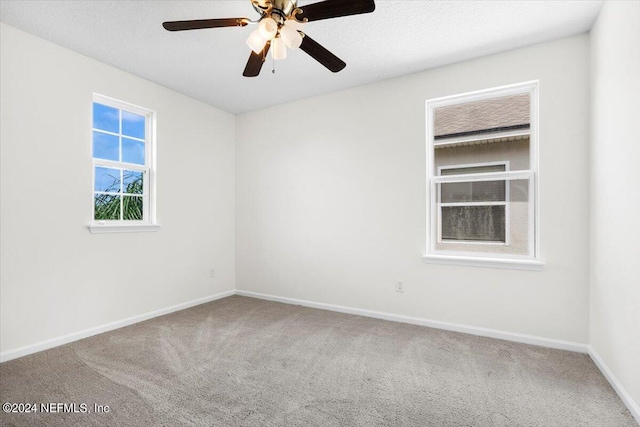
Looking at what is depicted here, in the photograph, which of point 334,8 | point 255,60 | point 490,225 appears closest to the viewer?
point 334,8

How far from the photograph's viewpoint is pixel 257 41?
1879 mm

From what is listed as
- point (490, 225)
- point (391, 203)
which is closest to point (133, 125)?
point (391, 203)

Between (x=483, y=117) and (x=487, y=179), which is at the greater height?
(x=483, y=117)

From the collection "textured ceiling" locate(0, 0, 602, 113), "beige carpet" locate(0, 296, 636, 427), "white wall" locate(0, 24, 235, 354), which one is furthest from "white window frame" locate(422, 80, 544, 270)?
"white wall" locate(0, 24, 235, 354)

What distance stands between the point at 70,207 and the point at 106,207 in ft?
1.30

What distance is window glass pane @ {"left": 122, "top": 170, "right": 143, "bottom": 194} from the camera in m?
3.50

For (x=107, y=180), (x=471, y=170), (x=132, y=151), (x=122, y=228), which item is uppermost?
(x=132, y=151)

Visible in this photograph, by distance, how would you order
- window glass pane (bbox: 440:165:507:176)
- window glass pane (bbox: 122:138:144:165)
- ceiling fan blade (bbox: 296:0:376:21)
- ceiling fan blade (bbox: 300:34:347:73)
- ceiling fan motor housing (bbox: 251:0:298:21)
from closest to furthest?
1. ceiling fan blade (bbox: 296:0:376:21)
2. ceiling fan motor housing (bbox: 251:0:298:21)
3. ceiling fan blade (bbox: 300:34:347:73)
4. window glass pane (bbox: 440:165:507:176)
5. window glass pane (bbox: 122:138:144:165)

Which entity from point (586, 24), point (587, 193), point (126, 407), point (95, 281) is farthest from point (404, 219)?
point (95, 281)

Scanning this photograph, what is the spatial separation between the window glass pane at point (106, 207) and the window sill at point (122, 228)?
0.13 meters

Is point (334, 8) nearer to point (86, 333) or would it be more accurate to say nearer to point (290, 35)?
point (290, 35)

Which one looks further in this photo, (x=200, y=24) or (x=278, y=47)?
(x=278, y=47)

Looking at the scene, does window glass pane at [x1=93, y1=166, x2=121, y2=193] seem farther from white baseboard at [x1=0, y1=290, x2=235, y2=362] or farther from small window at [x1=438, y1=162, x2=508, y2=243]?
small window at [x1=438, y1=162, x2=508, y2=243]

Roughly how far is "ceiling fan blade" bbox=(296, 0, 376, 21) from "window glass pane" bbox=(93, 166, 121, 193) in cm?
266
